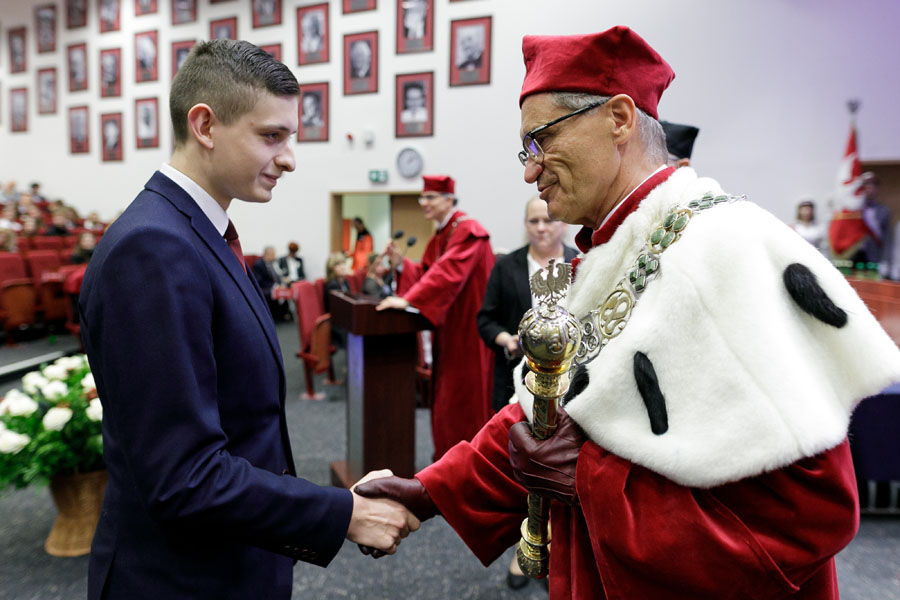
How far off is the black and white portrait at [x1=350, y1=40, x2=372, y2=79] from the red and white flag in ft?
20.8

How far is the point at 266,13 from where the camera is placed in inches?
Result: 359

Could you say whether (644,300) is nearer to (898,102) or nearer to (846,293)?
(846,293)

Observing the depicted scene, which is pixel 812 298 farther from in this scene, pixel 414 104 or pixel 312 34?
pixel 312 34

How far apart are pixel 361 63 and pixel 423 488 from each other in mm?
8376

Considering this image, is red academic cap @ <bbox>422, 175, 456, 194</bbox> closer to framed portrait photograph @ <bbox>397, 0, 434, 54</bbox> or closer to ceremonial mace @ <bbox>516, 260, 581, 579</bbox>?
ceremonial mace @ <bbox>516, 260, 581, 579</bbox>

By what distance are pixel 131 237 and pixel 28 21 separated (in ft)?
49.2

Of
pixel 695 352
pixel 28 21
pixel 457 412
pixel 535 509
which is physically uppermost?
pixel 28 21

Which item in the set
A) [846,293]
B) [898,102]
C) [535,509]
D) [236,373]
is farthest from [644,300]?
[898,102]

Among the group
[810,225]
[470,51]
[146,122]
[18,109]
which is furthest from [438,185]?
[18,109]

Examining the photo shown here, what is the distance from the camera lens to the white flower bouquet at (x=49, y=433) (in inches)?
90.0

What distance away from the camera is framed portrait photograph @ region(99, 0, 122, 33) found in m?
10.6

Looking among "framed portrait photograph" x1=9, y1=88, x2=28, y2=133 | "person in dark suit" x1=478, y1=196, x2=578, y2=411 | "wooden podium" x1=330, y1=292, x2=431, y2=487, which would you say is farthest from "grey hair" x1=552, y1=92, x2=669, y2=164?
"framed portrait photograph" x1=9, y1=88, x2=28, y2=133

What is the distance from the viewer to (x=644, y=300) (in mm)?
819

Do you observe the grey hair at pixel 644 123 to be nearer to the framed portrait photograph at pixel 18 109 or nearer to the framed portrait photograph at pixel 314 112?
the framed portrait photograph at pixel 314 112
